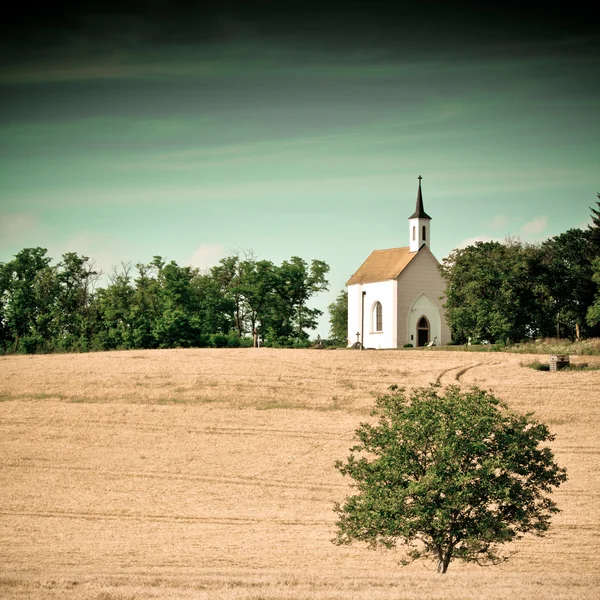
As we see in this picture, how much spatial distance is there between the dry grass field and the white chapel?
43.2 ft

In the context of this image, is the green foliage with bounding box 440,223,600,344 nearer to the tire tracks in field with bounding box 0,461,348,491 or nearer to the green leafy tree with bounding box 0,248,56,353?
the tire tracks in field with bounding box 0,461,348,491

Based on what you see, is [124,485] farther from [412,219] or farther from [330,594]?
[412,219]

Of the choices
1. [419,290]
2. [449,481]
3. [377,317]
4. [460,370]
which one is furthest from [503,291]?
[449,481]

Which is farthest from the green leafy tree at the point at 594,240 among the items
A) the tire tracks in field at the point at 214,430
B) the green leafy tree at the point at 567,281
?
the tire tracks in field at the point at 214,430

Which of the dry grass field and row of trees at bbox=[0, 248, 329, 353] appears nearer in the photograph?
the dry grass field

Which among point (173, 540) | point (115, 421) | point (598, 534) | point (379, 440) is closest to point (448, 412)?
point (379, 440)

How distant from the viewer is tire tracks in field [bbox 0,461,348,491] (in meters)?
34.8

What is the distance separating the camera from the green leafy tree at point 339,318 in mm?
117688

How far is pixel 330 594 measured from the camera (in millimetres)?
18203

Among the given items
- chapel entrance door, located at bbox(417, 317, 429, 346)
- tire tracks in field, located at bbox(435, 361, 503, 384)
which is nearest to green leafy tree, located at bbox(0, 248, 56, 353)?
chapel entrance door, located at bbox(417, 317, 429, 346)

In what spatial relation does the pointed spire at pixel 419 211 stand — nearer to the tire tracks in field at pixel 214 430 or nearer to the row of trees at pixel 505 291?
the row of trees at pixel 505 291

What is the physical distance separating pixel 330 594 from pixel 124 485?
1849cm

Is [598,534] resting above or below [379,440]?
below

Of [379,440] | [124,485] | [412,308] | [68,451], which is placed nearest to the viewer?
[379,440]
